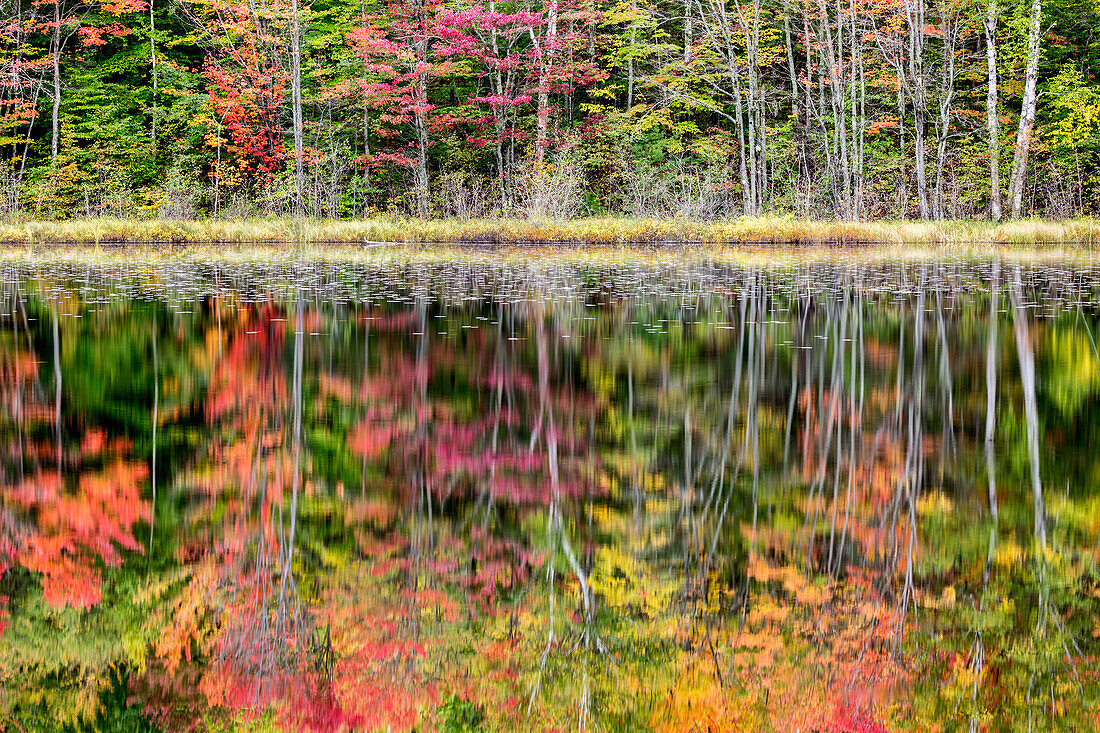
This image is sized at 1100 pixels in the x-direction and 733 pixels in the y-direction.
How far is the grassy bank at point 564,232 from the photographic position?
27656 millimetres

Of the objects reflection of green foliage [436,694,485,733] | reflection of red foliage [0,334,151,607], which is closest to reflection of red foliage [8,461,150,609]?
reflection of red foliage [0,334,151,607]

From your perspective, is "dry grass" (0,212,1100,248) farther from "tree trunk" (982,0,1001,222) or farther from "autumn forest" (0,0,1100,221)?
"tree trunk" (982,0,1001,222)

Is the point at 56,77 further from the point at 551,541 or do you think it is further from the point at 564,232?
the point at 551,541

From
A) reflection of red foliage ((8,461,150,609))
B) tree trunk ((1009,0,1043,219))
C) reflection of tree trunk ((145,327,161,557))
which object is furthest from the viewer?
tree trunk ((1009,0,1043,219))

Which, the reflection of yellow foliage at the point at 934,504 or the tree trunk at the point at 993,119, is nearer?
the reflection of yellow foliage at the point at 934,504

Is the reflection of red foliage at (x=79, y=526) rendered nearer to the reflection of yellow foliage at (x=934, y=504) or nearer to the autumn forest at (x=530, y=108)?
the reflection of yellow foliage at (x=934, y=504)

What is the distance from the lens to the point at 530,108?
37719mm

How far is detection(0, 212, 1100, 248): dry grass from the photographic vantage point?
1089 inches

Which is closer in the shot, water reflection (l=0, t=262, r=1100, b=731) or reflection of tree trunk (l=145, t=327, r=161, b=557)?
water reflection (l=0, t=262, r=1100, b=731)

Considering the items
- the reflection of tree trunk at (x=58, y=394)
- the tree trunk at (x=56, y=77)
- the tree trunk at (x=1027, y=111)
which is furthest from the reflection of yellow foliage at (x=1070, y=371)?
the tree trunk at (x=56, y=77)

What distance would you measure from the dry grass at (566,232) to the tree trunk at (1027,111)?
4.26 metres

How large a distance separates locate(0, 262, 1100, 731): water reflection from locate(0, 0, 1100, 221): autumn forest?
2539 centimetres

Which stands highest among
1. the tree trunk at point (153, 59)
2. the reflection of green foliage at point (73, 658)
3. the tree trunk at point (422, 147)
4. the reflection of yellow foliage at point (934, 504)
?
the tree trunk at point (153, 59)

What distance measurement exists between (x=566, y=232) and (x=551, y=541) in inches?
983
